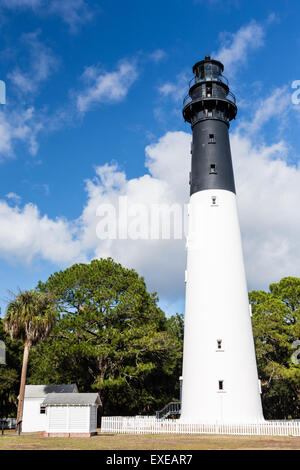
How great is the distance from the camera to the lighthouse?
24.1 meters

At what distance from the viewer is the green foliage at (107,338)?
31156mm

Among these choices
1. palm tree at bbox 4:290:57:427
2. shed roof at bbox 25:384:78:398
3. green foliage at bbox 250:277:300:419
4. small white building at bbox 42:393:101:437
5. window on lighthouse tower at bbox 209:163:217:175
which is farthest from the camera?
green foliage at bbox 250:277:300:419

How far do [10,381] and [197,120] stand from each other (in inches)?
1096

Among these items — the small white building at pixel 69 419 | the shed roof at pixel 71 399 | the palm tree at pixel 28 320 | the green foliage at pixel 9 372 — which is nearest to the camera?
the small white building at pixel 69 419

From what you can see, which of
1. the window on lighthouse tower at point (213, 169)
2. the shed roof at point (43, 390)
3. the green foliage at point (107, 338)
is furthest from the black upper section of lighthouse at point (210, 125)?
the shed roof at point (43, 390)

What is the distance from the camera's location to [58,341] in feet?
102

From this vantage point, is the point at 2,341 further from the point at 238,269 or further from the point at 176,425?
the point at 238,269

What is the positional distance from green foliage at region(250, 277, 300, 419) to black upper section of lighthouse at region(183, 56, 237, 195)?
43.7ft

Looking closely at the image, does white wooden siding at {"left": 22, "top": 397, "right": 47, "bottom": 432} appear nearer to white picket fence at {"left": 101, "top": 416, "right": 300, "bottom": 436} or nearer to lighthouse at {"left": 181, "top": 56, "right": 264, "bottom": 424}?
white picket fence at {"left": 101, "top": 416, "right": 300, "bottom": 436}

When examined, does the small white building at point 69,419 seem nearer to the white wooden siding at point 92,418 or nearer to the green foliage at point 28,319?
the white wooden siding at point 92,418

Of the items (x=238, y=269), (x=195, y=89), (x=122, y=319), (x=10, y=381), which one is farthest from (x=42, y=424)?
(x=195, y=89)

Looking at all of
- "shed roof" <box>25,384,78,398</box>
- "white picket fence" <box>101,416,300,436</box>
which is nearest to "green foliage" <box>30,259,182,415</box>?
"shed roof" <box>25,384,78,398</box>

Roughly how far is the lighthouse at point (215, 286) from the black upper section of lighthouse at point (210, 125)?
0.07m

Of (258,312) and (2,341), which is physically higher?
(258,312)
